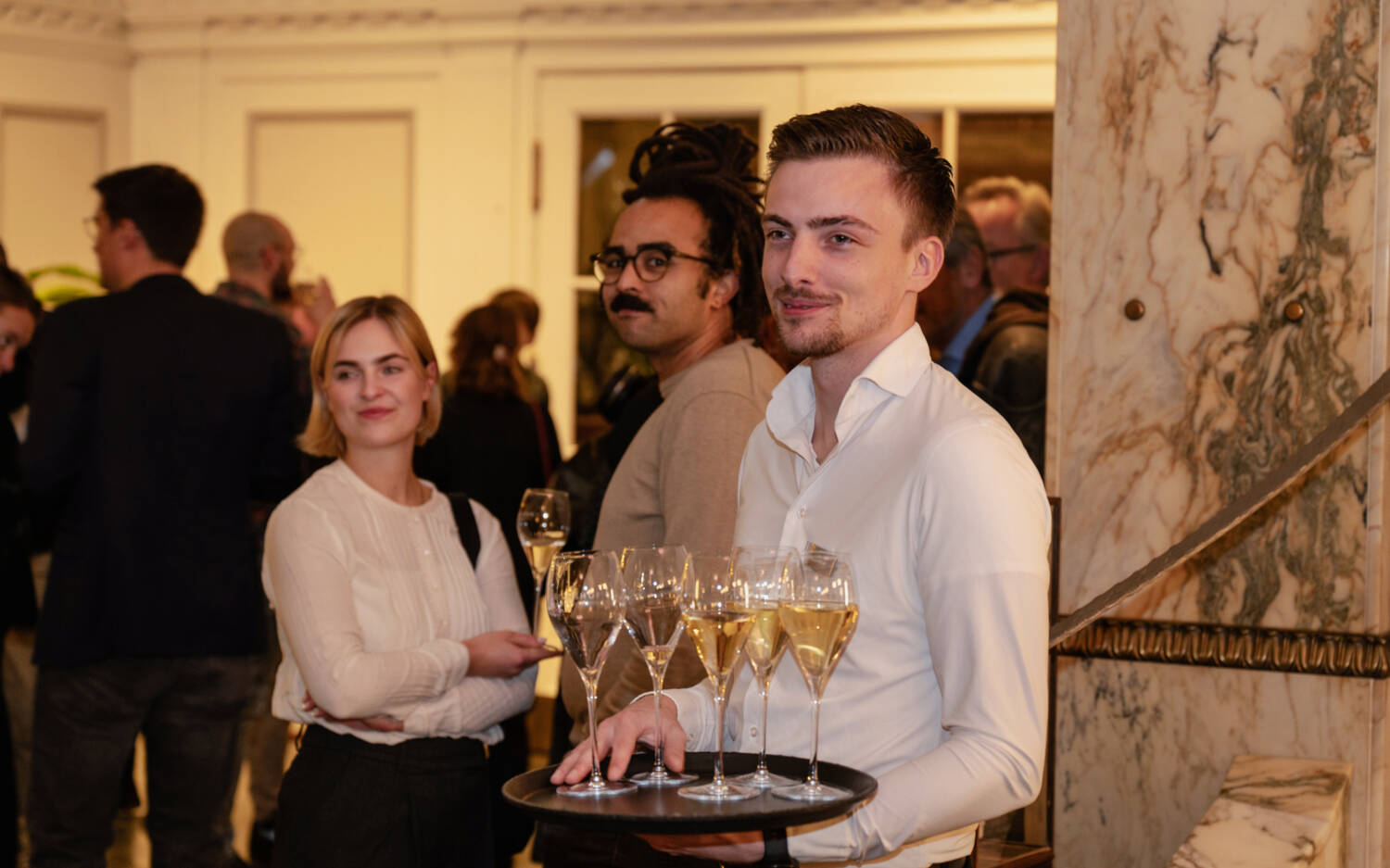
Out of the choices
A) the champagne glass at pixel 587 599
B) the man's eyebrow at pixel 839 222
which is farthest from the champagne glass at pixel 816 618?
the man's eyebrow at pixel 839 222

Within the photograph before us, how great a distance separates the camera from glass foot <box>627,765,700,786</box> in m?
1.58

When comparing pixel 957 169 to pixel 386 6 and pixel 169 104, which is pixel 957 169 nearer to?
pixel 386 6

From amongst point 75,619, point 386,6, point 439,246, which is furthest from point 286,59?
point 75,619

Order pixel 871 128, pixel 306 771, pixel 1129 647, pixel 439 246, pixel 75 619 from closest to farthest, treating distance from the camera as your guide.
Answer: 1. pixel 871 128
2. pixel 306 771
3. pixel 1129 647
4. pixel 75 619
5. pixel 439 246

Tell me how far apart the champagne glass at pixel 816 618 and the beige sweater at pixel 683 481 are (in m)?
0.78

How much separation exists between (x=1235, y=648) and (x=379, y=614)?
1.57 meters

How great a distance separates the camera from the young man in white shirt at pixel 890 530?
1545 mm

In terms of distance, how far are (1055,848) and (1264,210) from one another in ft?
4.21

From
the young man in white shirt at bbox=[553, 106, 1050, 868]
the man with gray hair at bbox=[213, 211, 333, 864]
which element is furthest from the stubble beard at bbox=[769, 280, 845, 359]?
the man with gray hair at bbox=[213, 211, 333, 864]

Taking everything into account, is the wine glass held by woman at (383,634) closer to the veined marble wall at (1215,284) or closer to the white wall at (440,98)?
the veined marble wall at (1215,284)

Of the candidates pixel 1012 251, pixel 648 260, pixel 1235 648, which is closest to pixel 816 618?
pixel 648 260

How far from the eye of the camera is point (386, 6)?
5934mm

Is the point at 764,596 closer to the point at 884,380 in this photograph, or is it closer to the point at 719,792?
the point at 719,792

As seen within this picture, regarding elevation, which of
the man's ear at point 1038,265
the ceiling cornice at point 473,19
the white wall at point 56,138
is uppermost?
the ceiling cornice at point 473,19
